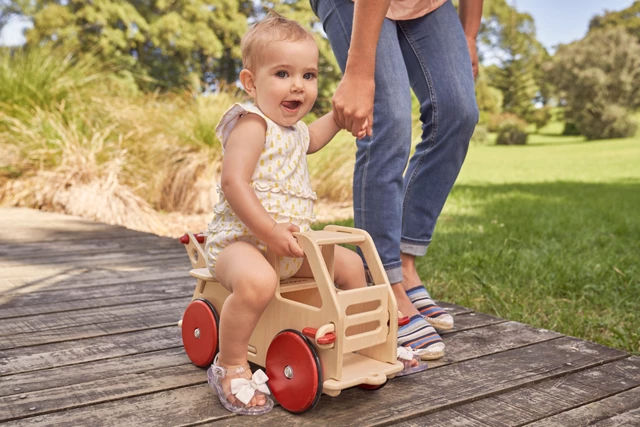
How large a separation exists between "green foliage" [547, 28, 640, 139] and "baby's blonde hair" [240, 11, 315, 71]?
2831cm

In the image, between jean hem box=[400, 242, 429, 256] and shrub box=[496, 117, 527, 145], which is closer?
jean hem box=[400, 242, 429, 256]

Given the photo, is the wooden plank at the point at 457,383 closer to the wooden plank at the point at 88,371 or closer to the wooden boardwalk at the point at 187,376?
the wooden boardwalk at the point at 187,376

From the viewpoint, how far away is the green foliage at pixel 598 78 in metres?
28.0

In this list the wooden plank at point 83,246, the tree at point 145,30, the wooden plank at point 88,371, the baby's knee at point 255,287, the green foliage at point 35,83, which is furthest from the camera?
the tree at point 145,30

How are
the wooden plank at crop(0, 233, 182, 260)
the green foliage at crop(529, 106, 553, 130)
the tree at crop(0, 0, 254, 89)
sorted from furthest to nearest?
the green foliage at crop(529, 106, 553, 130), the tree at crop(0, 0, 254, 89), the wooden plank at crop(0, 233, 182, 260)

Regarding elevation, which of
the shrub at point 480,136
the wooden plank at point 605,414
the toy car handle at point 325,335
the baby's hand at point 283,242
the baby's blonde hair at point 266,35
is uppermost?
the shrub at point 480,136

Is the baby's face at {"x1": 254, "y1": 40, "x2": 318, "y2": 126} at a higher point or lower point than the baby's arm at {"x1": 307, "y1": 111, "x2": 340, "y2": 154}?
higher

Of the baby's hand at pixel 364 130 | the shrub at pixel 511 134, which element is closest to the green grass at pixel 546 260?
the baby's hand at pixel 364 130

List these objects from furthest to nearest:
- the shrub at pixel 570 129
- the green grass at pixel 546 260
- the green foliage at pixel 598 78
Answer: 1. the shrub at pixel 570 129
2. the green foliage at pixel 598 78
3. the green grass at pixel 546 260

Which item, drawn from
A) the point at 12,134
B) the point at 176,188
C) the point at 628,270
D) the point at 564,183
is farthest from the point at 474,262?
the point at 564,183

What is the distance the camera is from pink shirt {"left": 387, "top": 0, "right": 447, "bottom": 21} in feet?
6.83

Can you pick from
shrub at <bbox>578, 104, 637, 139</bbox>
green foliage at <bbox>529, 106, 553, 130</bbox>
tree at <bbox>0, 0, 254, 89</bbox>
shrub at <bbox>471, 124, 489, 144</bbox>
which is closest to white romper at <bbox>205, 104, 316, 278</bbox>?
tree at <bbox>0, 0, 254, 89</bbox>

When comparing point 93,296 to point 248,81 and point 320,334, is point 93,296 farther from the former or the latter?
point 320,334

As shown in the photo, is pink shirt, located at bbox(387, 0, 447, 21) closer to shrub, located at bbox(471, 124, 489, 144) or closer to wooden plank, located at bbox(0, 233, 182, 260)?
wooden plank, located at bbox(0, 233, 182, 260)
